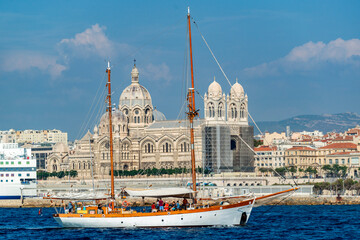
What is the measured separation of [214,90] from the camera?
133 metres

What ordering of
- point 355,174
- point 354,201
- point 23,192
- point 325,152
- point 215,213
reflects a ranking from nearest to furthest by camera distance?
point 215,213
point 354,201
point 23,192
point 355,174
point 325,152

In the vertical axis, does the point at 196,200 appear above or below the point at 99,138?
below

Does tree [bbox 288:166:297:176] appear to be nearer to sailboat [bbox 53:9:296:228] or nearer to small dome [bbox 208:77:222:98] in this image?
→ small dome [bbox 208:77:222:98]

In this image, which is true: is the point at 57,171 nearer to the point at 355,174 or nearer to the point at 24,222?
the point at 355,174

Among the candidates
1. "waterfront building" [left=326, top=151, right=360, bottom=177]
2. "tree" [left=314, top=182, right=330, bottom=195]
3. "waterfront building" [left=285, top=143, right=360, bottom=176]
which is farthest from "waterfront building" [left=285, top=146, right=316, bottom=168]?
"tree" [left=314, top=182, right=330, bottom=195]

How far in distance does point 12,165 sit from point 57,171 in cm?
4399

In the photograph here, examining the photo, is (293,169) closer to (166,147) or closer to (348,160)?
(348,160)

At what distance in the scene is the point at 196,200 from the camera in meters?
51.5

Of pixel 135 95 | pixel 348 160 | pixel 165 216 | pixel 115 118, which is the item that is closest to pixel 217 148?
pixel 348 160

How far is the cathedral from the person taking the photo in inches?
5059

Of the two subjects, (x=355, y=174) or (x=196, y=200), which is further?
(x=355, y=174)

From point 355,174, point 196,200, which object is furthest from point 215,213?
point 355,174

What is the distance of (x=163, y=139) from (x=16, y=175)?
37.5 meters

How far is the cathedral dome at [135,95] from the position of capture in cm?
14600
